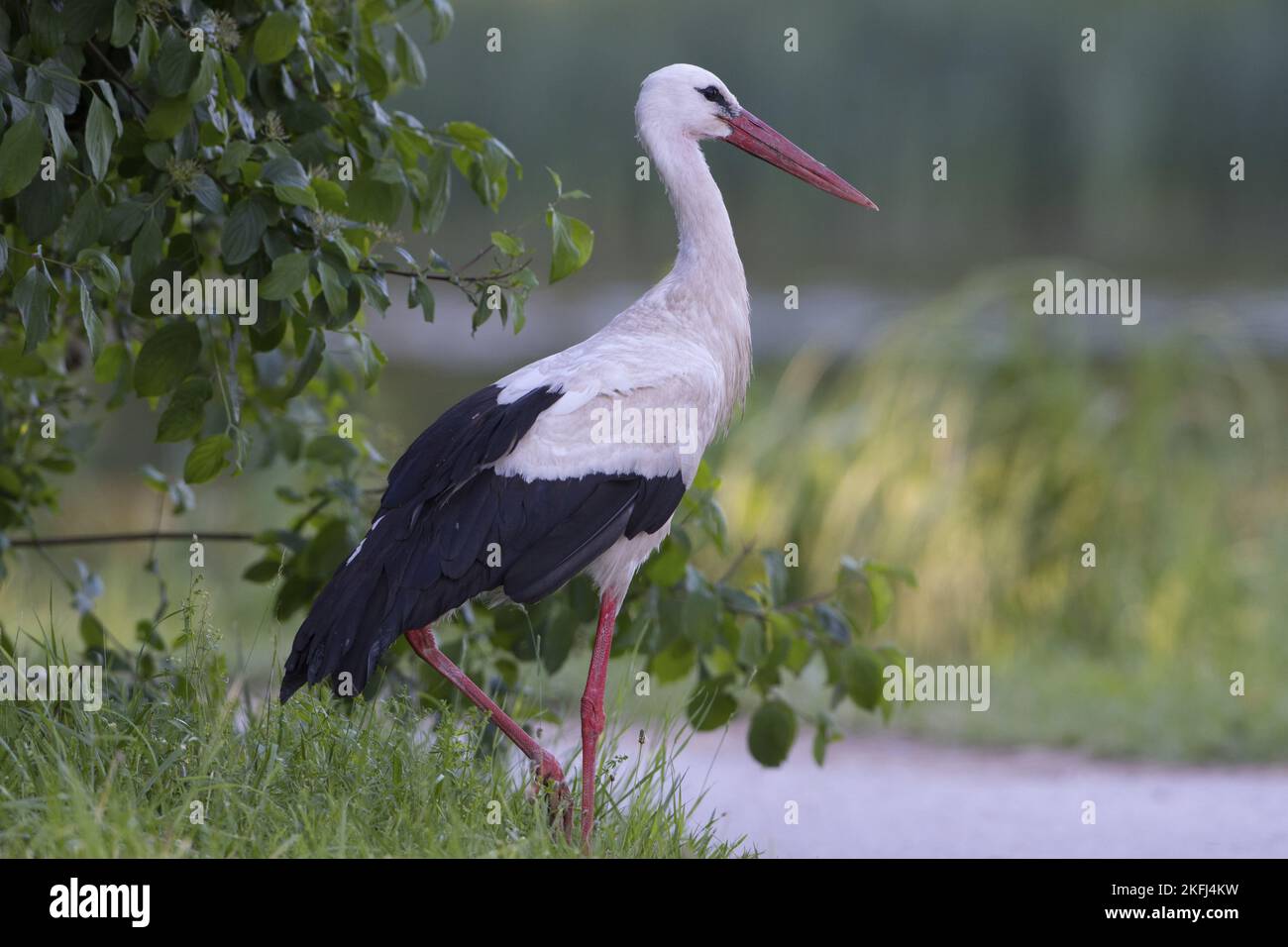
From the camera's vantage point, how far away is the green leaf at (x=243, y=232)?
3459 mm

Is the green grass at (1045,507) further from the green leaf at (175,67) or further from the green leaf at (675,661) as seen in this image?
the green leaf at (175,67)

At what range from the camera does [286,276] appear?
3.39 meters

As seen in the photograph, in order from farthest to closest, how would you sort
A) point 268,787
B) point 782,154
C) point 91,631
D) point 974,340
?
point 974,340 < point 91,631 < point 782,154 < point 268,787

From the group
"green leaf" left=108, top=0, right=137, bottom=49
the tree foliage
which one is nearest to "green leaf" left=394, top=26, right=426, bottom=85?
the tree foliage

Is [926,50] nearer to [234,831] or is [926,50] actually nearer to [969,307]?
[969,307]

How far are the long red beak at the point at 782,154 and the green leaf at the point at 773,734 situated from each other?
148cm

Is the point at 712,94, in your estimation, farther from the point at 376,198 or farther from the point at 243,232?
the point at 243,232

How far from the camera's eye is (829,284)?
14.2 m

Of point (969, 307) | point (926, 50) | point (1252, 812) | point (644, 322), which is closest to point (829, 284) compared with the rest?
point (926, 50)

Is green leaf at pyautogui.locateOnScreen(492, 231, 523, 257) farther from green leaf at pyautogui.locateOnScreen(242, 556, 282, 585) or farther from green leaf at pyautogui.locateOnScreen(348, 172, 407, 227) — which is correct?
green leaf at pyautogui.locateOnScreen(242, 556, 282, 585)

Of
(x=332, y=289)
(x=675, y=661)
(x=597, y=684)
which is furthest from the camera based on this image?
(x=675, y=661)

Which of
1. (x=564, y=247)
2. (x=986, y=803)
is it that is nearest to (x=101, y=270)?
(x=564, y=247)

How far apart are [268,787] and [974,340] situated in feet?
17.8

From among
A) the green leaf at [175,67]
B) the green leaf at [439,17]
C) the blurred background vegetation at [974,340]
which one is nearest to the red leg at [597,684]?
the blurred background vegetation at [974,340]
